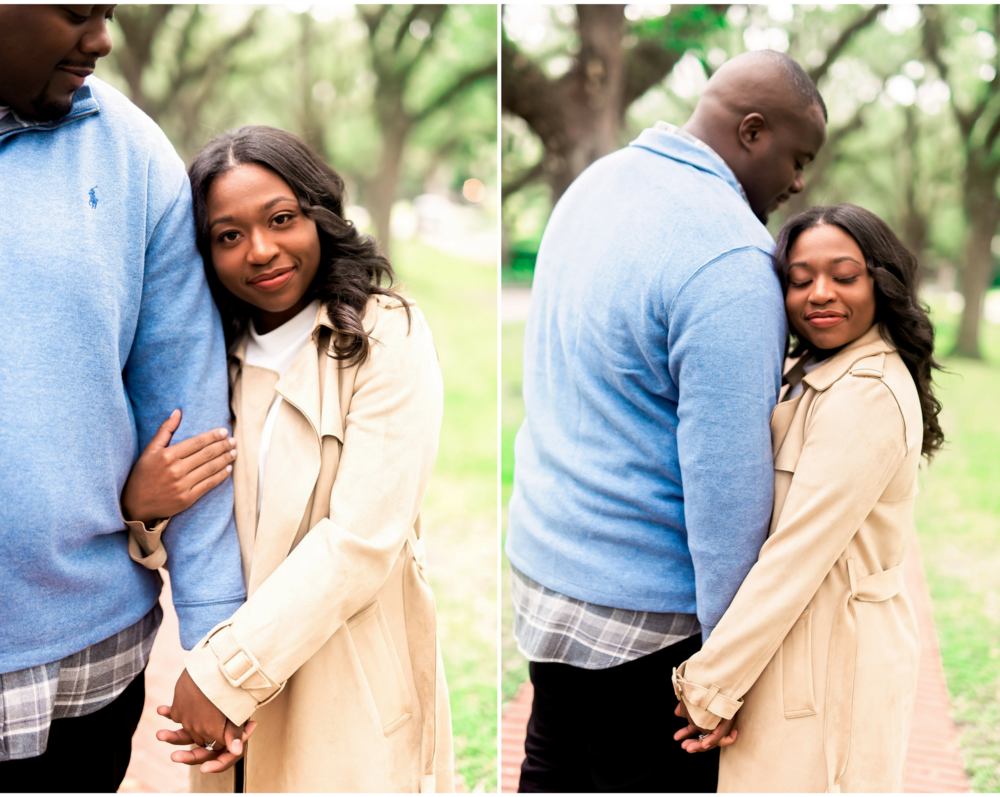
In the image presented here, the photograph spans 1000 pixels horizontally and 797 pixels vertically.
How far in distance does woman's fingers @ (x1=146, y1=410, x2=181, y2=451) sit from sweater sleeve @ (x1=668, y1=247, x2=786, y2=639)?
3.68ft

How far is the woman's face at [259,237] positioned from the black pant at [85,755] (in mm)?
953

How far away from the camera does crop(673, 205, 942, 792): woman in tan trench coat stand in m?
1.87

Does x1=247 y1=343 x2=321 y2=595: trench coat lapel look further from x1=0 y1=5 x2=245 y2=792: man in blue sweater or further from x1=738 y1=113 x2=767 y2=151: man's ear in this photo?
x1=738 y1=113 x2=767 y2=151: man's ear

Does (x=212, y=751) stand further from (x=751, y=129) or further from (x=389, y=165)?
(x=389, y=165)

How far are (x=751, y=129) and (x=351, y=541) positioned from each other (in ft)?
4.73

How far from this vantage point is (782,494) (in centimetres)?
197

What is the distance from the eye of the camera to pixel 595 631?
6.89 ft

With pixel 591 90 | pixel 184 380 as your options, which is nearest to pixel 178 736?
pixel 184 380

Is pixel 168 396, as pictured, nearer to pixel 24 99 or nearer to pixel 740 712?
pixel 24 99

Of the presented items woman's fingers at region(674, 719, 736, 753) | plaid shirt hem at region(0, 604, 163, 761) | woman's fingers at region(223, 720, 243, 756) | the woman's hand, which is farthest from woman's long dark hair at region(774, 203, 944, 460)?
plaid shirt hem at region(0, 604, 163, 761)

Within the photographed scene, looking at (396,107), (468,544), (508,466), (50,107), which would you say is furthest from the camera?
(396,107)

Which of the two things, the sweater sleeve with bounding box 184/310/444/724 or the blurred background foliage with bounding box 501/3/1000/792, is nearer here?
the sweater sleeve with bounding box 184/310/444/724

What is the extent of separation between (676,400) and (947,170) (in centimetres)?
1933

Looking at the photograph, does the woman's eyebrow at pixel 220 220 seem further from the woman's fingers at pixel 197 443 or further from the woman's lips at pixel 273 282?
the woman's fingers at pixel 197 443
